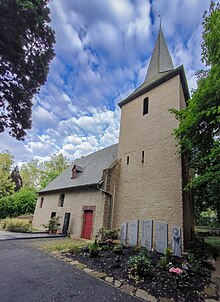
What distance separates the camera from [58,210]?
16.1 meters

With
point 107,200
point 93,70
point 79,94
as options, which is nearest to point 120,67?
point 93,70

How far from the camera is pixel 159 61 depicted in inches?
624

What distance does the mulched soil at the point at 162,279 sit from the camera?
14.1 feet

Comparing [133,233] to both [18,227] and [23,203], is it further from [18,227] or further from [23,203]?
[23,203]

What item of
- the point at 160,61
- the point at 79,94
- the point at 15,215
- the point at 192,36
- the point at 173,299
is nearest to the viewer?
the point at 173,299

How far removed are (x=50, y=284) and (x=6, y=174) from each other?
32.4m

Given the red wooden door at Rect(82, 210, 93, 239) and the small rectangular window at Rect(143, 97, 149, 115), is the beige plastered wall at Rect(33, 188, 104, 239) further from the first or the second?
the small rectangular window at Rect(143, 97, 149, 115)

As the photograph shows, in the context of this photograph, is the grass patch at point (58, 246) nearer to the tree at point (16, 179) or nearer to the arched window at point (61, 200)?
the arched window at point (61, 200)


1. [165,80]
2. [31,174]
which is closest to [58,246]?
[165,80]

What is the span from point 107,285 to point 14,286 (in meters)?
2.42

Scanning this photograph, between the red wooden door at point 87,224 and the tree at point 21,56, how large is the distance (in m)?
7.94

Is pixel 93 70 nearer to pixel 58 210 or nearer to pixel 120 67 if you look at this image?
pixel 120 67

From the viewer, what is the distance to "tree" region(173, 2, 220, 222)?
276 inches

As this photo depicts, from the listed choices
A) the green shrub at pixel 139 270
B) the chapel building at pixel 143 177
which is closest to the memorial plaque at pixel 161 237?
the chapel building at pixel 143 177
